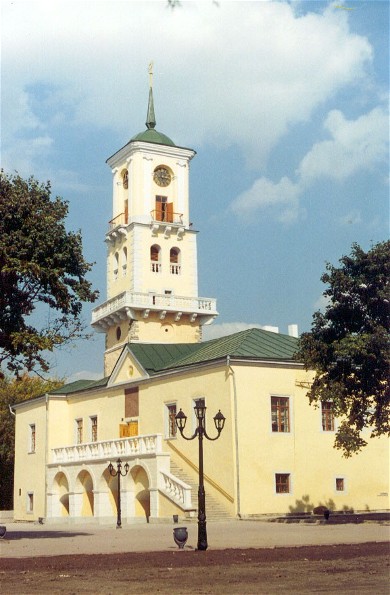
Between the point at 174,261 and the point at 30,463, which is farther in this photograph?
the point at 174,261

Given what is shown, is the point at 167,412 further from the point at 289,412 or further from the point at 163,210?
the point at 163,210

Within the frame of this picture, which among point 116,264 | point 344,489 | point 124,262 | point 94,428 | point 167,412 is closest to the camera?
point 344,489

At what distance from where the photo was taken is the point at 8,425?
6153cm

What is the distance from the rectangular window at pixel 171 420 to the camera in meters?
39.6

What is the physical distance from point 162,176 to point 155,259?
5.55 m

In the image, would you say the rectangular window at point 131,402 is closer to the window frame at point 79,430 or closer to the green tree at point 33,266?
the window frame at point 79,430

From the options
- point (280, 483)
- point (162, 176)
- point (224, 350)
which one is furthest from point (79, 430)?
point (162, 176)

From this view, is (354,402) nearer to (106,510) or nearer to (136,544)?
(136,544)

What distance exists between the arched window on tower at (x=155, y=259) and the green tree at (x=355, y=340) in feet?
84.2

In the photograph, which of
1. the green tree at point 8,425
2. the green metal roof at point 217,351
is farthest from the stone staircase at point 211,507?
the green tree at point 8,425

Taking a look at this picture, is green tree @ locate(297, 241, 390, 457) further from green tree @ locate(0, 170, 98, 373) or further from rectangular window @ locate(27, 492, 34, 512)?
rectangular window @ locate(27, 492, 34, 512)

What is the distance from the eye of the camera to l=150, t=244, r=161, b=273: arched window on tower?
5341cm

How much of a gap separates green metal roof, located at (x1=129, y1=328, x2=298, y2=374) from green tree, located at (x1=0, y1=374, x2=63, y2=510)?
16.6 m

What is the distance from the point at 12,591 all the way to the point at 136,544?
34.2 ft
